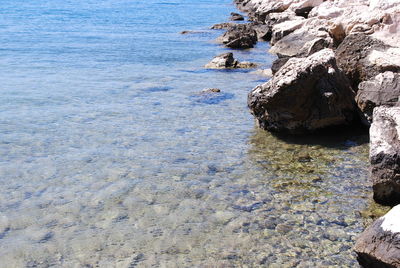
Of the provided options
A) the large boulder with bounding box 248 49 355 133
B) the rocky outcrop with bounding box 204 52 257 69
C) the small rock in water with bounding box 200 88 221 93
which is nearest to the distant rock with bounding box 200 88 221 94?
the small rock in water with bounding box 200 88 221 93

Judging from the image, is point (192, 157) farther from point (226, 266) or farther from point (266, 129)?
point (226, 266)

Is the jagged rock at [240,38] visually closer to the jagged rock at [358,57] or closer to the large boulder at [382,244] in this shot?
the jagged rock at [358,57]

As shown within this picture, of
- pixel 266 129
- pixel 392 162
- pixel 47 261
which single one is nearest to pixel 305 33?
pixel 266 129

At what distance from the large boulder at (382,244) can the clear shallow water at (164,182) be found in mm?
533

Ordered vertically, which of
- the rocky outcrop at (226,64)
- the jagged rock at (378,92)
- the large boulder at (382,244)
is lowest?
the rocky outcrop at (226,64)

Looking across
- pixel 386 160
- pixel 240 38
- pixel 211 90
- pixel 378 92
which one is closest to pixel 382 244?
pixel 386 160

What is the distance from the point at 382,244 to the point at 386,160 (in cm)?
216

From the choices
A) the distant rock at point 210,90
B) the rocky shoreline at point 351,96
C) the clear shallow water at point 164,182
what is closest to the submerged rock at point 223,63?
the clear shallow water at point 164,182

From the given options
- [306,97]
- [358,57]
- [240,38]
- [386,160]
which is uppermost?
[358,57]

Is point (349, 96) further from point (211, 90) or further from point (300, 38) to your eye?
point (300, 38)

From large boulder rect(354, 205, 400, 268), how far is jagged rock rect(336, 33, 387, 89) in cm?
565

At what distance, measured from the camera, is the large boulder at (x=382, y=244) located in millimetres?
4980

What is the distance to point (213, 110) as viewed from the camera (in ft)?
41.7

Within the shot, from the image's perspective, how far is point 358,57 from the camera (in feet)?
35.6
